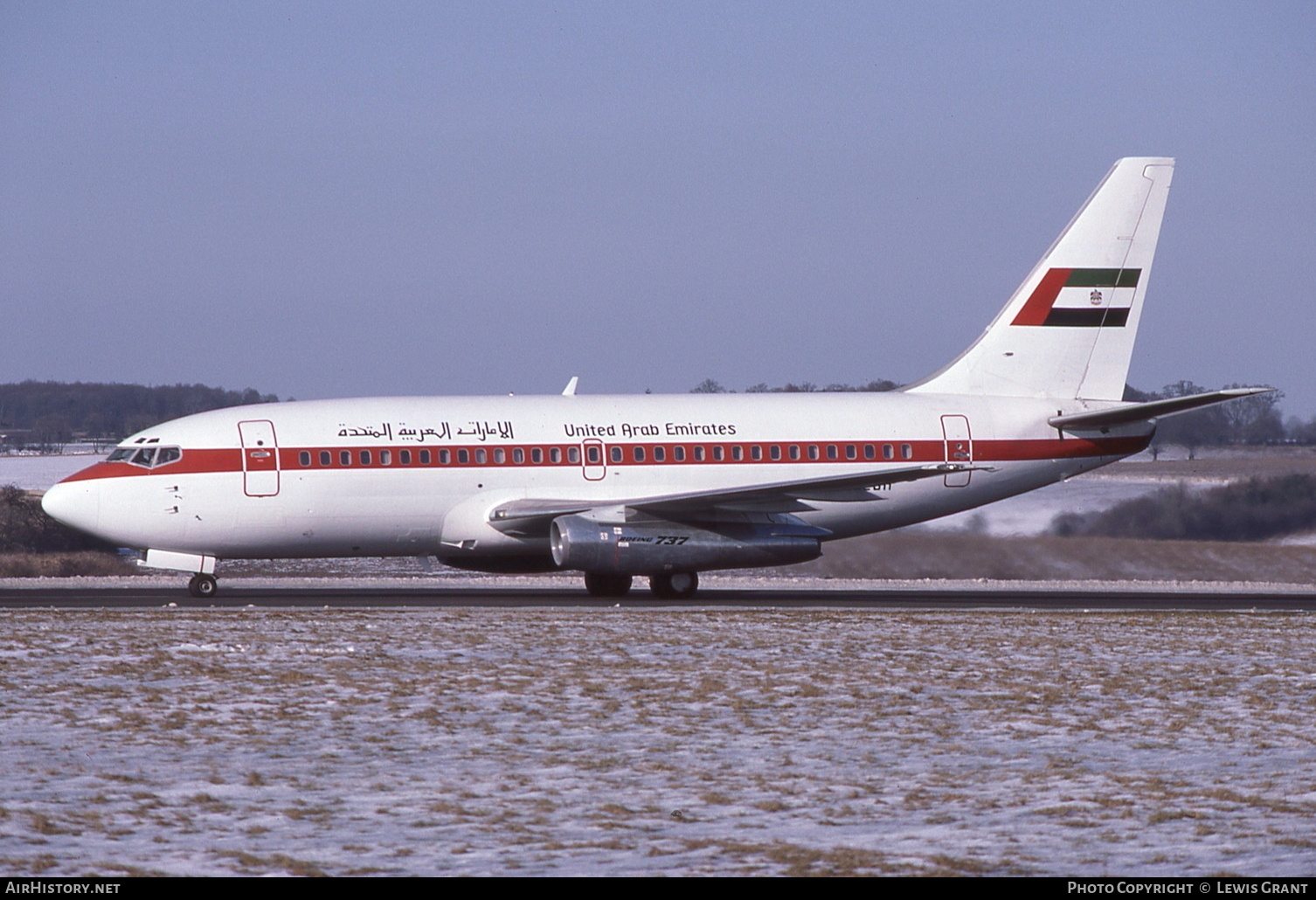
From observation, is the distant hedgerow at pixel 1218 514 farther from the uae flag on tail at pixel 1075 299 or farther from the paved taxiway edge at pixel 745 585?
the uae flag on tail at pixel 1075 299

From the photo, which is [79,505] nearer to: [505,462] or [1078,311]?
[505,462]

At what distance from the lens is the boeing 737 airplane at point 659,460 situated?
2608 centimetres

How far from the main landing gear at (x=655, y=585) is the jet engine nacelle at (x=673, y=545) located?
0.47 m

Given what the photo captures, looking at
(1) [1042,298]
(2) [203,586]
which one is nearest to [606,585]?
(2) [203,586]

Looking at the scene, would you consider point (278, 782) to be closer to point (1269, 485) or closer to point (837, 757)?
point (837, 757)

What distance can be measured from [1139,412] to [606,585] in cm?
1028

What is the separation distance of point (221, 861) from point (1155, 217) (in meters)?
27.2

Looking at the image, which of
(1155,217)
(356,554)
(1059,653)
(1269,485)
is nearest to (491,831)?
(1059,653)

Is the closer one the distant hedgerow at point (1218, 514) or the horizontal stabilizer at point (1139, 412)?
the horizontal stabilizer at point (1139, 412)

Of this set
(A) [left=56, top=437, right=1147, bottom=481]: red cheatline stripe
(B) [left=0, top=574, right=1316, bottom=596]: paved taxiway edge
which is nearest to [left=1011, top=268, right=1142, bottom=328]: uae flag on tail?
(A) [left=56, top=437, right=1147, bottom=481]: red cheatline stripe

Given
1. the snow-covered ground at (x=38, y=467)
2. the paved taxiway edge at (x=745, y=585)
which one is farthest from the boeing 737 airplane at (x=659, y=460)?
the snow-covered ground at (x=38, y=467)

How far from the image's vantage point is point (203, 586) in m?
26.2

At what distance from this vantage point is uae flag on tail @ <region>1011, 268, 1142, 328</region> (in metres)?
31.0

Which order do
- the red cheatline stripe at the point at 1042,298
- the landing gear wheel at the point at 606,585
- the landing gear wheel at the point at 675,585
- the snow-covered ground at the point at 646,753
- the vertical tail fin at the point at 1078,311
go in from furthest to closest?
the red cheatline stripe at the point at 1042,298, the vertical tail fin at the point at 1078,311, the landing gear wheel at the point at 606,585, the landing gear wheel at the point at 675,585, the snow-covered ground at the point at 646,753
